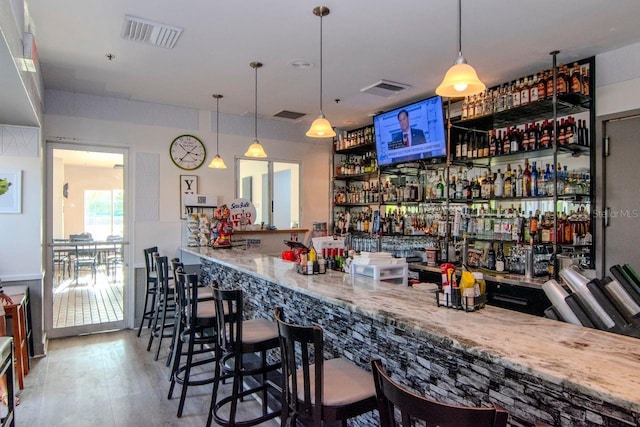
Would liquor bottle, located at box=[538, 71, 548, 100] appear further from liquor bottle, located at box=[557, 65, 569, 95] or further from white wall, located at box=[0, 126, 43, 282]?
white wall, located at box=[0, 126, 43, 282]

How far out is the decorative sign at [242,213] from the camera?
18.4 ft

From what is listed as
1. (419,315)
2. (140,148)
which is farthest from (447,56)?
(140,148)

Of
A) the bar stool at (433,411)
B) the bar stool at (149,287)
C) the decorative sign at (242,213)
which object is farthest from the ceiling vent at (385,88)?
the bar stool at (433,411)

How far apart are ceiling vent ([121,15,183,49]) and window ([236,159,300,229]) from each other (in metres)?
2.52

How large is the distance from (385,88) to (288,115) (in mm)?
1674

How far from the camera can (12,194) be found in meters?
3.91

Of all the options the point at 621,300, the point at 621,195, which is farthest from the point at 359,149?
the point at 621,300

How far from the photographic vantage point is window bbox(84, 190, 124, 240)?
4.91 m

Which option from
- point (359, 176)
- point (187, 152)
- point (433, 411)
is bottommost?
point (433, 411)

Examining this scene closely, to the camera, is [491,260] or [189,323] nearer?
[189,323]

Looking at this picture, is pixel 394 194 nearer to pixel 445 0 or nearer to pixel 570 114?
pixel 570 114

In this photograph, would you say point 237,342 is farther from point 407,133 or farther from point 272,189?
point 272,189

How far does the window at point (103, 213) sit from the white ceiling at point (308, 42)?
1248 mm

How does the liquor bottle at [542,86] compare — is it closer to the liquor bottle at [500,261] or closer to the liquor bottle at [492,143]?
the liquor bottle at [492,143]
